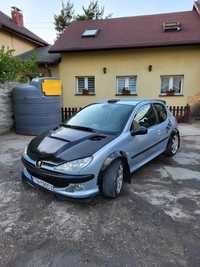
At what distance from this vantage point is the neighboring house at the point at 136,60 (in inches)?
450

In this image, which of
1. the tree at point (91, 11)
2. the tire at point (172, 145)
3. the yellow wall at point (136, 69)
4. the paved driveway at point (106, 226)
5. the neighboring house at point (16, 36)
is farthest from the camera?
the tree at point (91, 11)

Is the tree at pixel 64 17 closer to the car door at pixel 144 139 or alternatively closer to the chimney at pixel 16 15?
the chimney at pixel 16 15

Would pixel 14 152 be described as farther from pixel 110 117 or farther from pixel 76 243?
pixel 76 243

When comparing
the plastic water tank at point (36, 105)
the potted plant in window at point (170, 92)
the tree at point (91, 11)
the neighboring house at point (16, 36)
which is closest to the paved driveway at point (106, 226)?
the plastic water tank at point (36, 105)

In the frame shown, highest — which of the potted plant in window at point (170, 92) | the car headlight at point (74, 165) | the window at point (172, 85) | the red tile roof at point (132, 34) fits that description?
the red tile roof at point (132, 34)

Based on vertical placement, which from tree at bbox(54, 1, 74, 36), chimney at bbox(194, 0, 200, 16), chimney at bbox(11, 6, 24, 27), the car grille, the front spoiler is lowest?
the front spoiler

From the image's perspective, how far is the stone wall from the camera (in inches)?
316

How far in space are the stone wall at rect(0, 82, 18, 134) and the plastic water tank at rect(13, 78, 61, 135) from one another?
0.97 ft

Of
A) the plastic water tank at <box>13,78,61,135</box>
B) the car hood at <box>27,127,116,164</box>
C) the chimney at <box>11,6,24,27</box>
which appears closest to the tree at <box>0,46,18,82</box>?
the plastic water tank at <box>13,78,61,135</box>

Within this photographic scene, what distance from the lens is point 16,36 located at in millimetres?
15547

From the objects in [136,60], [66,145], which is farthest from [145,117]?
[136,60]

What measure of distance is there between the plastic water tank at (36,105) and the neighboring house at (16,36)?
8.25 meters

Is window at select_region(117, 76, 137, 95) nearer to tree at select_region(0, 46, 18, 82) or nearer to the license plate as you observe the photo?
tree at select_region(0, 46, 18, 82)

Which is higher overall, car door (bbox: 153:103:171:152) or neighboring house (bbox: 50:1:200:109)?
neighboring house (bbox: 50:1:200:109)
